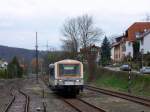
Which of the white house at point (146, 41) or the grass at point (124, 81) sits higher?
the white house at point (146, 41)

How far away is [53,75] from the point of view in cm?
3578

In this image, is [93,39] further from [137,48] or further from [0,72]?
[0,72]

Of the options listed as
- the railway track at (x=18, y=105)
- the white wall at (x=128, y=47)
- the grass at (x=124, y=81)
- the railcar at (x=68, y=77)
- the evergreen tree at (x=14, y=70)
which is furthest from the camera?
the evergreen tree at (x=14, y=70)

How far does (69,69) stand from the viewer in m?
34.7

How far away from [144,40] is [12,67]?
164ft

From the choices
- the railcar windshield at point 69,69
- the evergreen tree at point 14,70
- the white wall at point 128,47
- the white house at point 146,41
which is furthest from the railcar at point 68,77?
the evergreen tree at point 14,70

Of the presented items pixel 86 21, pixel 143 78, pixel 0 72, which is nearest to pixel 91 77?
pixel 143 78

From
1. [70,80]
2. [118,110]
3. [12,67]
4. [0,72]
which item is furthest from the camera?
[12,67]

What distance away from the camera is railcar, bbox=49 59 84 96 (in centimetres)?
3388

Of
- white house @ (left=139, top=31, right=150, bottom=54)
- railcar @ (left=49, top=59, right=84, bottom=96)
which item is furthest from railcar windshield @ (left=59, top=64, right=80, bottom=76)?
white house @ (left=139, top=31, right=150, bottom=54)

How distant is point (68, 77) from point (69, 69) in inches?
33.7

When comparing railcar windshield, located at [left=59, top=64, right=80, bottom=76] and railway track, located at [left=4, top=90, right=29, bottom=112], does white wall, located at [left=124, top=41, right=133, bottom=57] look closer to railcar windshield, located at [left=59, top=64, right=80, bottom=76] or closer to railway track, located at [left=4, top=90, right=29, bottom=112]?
railcar windshield, located at [left=59, top=64, right=80, bottom=76]

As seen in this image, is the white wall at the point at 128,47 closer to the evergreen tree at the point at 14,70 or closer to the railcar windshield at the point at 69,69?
the evergreen tree at the point at 14,70

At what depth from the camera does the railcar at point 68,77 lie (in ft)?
111
